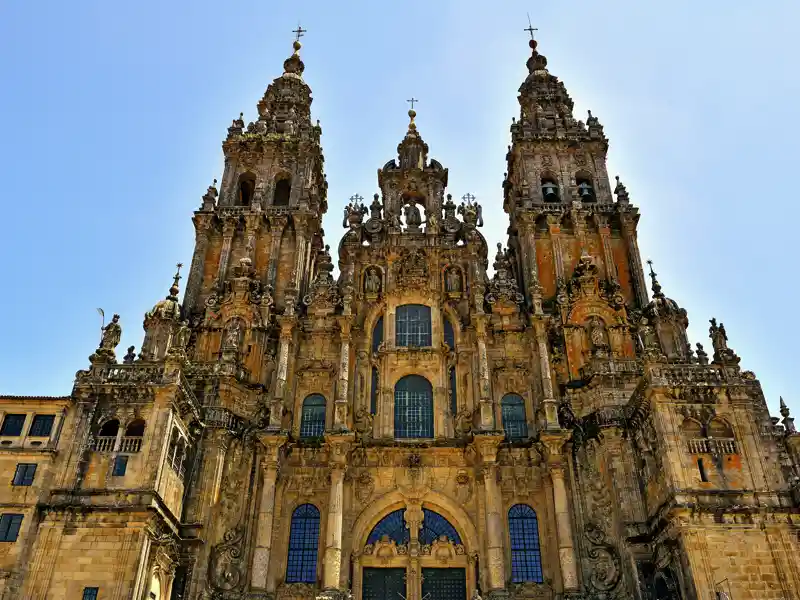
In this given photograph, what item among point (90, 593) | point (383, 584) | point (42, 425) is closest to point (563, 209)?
point (383, 584)

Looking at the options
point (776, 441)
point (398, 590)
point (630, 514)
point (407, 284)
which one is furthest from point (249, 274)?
point (776, 441)

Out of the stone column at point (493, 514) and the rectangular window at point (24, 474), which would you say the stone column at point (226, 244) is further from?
the stone column at point (493, 514)

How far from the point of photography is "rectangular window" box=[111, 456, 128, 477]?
23.0 meters

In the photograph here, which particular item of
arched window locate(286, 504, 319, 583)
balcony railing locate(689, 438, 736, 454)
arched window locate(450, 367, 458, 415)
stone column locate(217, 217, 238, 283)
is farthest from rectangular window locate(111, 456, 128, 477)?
balcony railing locate(689, 438, 736, 454)

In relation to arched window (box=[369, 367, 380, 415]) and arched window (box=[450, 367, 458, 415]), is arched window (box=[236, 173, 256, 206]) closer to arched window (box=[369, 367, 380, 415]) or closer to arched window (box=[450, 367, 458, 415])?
arched window (box=[369, 367, 380, 415])

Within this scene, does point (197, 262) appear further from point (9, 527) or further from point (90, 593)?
point (90, 593)

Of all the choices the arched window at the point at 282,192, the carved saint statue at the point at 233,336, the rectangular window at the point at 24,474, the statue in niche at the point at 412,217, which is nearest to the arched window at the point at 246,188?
the arched window at the point at 282,192

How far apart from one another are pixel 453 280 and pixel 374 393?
22.8 ft

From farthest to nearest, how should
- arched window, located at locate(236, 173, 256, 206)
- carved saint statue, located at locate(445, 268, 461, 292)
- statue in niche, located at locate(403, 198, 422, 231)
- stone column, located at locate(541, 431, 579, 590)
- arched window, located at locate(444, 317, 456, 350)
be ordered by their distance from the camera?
arched window, located at locate(236, 173, 256, 206) → statue in niche, located at locate(403, 198, 422, 231) → carved saint statue, located at locate(445, 268, 461, 292) → arched window, located at locate(444, 317, 456, 350) → stone column, located at locate(541, 431, 579, 590)

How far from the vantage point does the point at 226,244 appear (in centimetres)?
3503

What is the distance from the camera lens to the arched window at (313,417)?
1166 inches

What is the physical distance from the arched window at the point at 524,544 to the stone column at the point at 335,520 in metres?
6.51

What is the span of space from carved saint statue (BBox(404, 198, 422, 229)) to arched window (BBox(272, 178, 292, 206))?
729 cm

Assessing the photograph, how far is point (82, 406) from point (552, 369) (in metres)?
18.6
